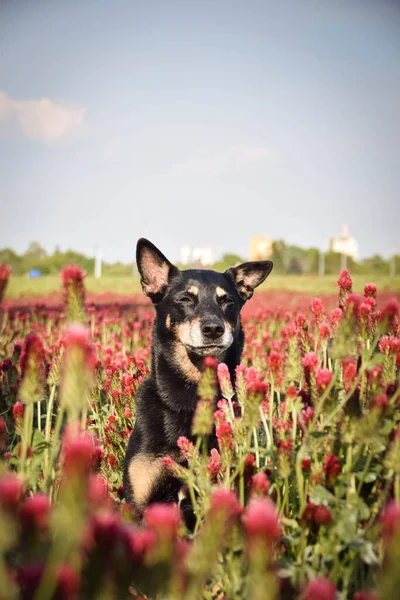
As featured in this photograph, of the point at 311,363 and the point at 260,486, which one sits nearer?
the point at 260,486

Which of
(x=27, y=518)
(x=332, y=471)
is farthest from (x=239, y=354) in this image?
(x=27, y=518)

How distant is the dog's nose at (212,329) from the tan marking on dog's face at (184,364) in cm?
31

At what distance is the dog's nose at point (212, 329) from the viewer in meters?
3.49

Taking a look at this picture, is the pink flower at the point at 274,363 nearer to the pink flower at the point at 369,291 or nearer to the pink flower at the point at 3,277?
the pink flower at the point at 369,291

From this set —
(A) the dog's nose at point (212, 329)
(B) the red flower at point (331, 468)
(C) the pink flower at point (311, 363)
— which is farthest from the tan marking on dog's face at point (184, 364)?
(B) the red flower at point (331, 468)

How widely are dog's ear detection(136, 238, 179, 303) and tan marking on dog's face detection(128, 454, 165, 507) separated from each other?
1.60 m

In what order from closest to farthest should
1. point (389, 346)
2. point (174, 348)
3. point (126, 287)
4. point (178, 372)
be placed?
point (389, 346), point (178, 372), point (174, 348), point (126, 287)

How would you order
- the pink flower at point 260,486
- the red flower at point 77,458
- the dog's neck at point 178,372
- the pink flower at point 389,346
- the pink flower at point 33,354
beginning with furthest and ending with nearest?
the dog's neck at point 178,372 < the pink flower at point 389,346 < the pink flower at point 260,486 < the pink flower at point 33,354 < the red flower at point 77,458

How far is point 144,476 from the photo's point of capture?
2939 mm

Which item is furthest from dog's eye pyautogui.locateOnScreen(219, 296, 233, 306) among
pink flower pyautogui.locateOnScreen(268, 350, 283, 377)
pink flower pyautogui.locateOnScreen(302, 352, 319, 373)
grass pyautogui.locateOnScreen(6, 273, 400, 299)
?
grass pyautogui.locateOnScreen(6, 273, 400, 299)

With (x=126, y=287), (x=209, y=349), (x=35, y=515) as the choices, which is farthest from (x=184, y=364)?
(x=126, y=287)

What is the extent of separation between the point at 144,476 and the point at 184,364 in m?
0.96

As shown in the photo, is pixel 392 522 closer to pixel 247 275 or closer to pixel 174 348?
pixel 174 348

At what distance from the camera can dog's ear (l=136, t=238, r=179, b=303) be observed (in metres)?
4.09
